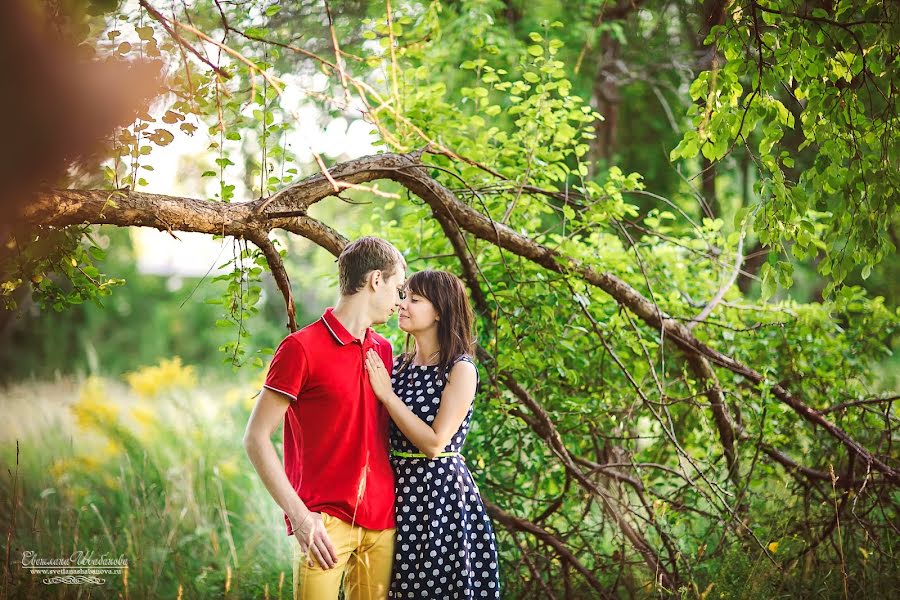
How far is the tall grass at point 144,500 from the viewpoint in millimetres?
3920

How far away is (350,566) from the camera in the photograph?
8.13 ft

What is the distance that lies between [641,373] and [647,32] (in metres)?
5.58

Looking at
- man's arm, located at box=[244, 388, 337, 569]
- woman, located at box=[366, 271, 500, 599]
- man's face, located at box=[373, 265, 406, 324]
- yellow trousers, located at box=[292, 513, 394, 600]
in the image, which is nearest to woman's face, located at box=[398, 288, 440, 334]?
woman, located at box=[366, 271, 500, 599]

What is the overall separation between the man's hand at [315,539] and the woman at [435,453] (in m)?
0.32

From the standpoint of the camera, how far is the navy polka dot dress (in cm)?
252

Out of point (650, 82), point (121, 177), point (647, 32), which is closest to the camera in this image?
point (121, 177)

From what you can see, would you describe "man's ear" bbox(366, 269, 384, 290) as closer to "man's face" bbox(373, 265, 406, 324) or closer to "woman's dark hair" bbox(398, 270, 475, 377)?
"man's face" bbox(373, 265, 406, 324)

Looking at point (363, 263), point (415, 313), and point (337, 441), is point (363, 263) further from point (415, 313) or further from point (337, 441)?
point (337, 441)

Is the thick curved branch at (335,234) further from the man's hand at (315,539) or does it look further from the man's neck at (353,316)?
the man's hand at (315,539)

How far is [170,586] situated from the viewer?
163 inches

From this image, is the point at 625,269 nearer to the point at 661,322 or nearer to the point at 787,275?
the point at 661,322

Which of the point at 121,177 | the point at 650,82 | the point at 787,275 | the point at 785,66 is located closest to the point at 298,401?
the point at 121,177

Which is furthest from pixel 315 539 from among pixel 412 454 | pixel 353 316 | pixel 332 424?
pixel 353 316

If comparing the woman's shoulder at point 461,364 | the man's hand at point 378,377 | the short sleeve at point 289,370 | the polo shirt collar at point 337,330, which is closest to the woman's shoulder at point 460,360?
the woman's shoulder at point 461,364
